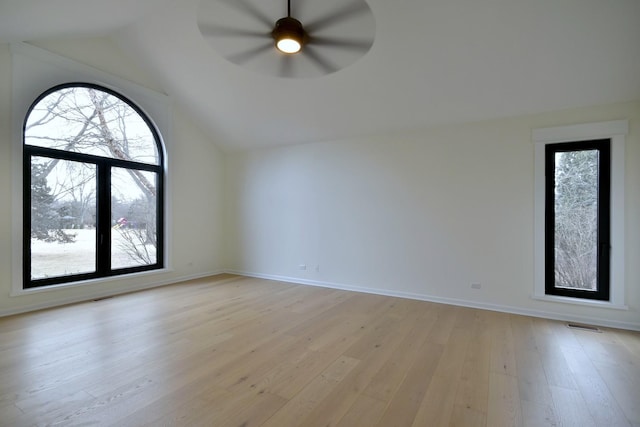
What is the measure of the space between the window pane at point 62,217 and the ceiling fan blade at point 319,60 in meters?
3.98

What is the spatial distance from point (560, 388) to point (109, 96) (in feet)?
21.6

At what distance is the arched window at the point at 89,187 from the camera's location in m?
4.07

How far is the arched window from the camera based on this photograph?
13.4 feet

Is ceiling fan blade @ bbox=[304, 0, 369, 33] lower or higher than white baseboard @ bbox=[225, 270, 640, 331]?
higher

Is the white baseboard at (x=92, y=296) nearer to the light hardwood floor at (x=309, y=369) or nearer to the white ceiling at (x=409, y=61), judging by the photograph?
the light hardwood floor at (x=309, y=369)

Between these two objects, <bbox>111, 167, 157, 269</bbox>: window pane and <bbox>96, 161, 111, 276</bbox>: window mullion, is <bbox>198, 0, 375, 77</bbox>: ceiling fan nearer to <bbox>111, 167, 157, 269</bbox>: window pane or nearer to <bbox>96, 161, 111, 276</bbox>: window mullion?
<bbox>96, 161, 111, 276</bbox>: window mullion

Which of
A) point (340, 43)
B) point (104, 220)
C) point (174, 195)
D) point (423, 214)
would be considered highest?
point (340, 43)

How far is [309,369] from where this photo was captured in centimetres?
250

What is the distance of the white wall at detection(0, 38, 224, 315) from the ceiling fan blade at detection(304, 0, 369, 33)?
4047mm

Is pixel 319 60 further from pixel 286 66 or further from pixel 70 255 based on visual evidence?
pixel 70 255

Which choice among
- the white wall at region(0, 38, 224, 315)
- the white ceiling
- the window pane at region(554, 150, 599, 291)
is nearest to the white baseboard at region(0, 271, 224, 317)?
the white wall at region(0, 38, 224, 315)

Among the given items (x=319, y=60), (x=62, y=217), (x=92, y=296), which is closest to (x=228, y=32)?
(x=319, y=60)

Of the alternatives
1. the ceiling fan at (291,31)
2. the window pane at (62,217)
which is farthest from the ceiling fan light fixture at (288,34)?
the window pane at (62,217)

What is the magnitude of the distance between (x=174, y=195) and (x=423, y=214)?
4.50 meters
